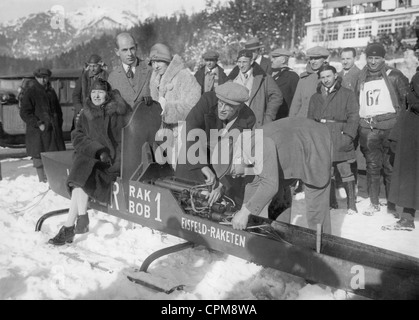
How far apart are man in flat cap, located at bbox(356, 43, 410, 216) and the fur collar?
10.0 feet

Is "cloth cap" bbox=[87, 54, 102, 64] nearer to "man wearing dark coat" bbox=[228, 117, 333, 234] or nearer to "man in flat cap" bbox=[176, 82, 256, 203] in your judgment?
"man in flat cap" bbox=[176, 82, 256, 203]

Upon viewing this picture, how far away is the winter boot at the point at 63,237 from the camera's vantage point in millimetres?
4736

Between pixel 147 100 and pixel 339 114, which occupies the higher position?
pixel 147 100

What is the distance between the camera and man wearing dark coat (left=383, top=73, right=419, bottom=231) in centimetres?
539

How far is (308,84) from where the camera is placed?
261 inches

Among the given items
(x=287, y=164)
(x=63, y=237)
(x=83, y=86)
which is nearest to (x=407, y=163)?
(x=287, y=164)

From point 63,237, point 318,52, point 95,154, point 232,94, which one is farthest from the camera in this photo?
point 318,52

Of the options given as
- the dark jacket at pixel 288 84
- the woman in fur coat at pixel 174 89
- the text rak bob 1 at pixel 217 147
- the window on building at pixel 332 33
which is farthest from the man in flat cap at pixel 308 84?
the window on building at pixel 332 33

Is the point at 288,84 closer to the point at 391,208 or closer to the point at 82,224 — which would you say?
the point at 391,208

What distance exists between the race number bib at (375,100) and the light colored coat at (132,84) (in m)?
2.72

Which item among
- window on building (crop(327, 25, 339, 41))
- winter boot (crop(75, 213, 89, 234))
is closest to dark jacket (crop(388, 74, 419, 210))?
winter boot (crop(75, 213, 89, 234))

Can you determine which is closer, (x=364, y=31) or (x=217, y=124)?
(x=217, y=124)

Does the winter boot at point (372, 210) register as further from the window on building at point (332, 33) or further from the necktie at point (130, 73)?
the window on building at point (332, 33)

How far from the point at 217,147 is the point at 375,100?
283cm
